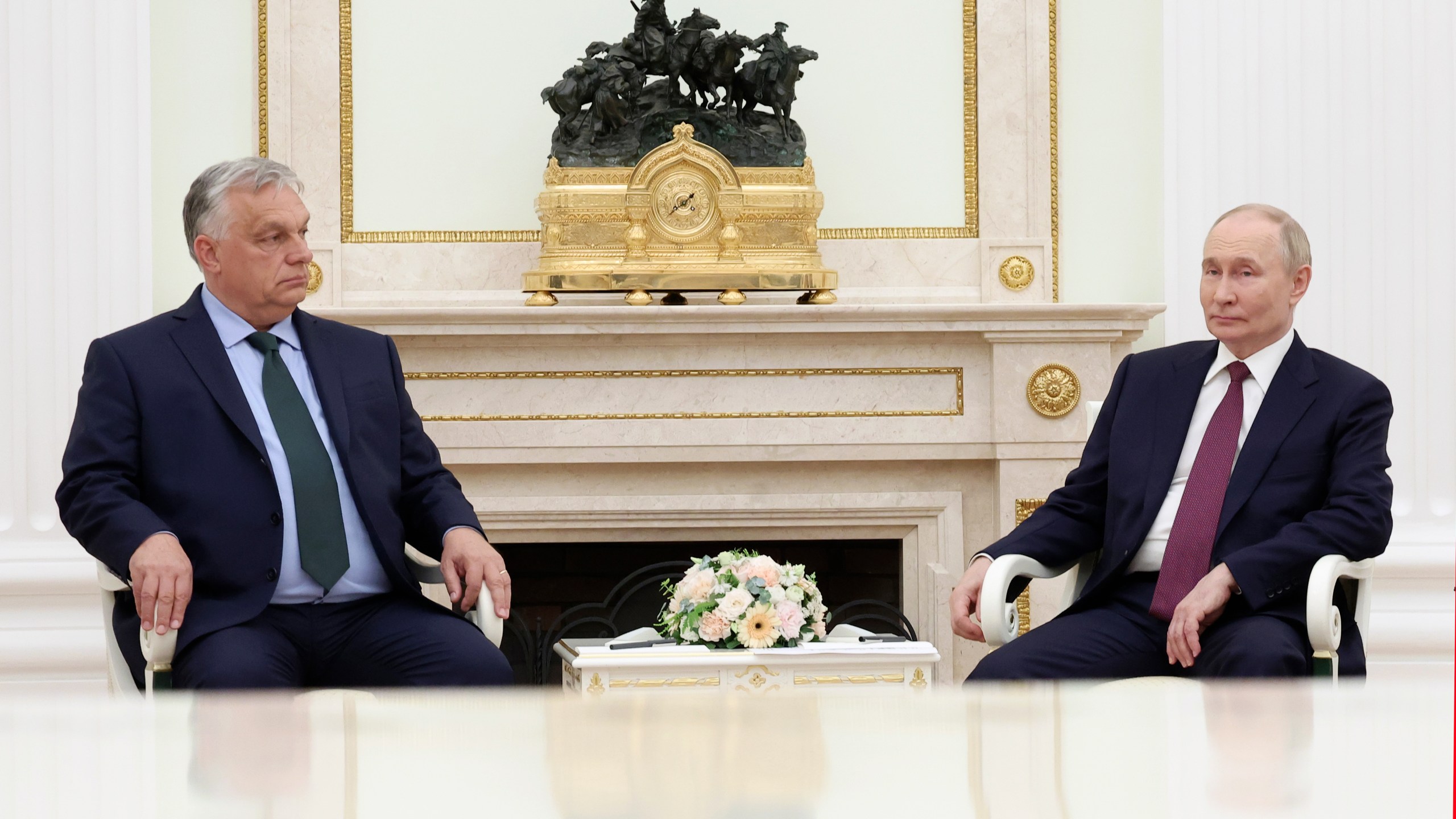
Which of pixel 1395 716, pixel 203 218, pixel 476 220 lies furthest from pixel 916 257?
pixel 1395 716

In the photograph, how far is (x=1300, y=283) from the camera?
2.70 m

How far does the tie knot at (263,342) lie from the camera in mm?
2625

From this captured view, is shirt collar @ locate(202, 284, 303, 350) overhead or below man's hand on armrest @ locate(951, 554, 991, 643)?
overhead

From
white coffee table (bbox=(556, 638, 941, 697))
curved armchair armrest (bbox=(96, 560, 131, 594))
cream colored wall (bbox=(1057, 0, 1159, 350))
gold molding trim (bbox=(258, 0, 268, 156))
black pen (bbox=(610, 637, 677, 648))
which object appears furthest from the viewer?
cream colored wall (bbox=(1057, 0, 1159, 350))

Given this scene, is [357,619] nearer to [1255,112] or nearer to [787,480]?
[787,480]

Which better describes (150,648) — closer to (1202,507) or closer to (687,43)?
(1202,507)

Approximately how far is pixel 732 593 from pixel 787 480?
1072 millimetres

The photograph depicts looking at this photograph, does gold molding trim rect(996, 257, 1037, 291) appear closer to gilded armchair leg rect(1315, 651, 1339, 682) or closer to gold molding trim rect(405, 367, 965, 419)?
gold molding trim rect(405, 367, 965, 419)

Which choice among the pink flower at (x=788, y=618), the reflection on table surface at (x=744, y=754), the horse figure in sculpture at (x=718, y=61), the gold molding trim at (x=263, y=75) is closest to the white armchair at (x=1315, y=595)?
the pink flower at (x=788, y=618)

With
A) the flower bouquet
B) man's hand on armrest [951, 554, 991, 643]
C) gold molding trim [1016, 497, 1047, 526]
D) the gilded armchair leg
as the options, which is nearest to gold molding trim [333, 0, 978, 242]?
gold molding trim [1016, 497, 1047, 526]

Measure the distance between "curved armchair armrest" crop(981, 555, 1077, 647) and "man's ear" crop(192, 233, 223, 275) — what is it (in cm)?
155

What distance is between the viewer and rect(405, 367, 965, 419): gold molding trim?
4102 mm

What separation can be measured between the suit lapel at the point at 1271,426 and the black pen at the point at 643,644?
4.60 ft

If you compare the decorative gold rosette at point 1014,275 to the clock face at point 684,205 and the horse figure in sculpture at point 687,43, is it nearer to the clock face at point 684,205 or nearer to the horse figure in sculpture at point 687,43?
the clock face at point 684,205
